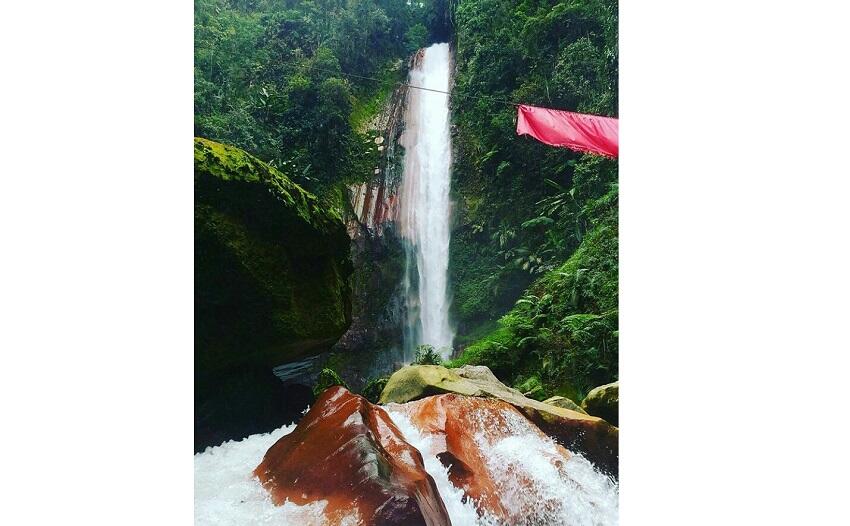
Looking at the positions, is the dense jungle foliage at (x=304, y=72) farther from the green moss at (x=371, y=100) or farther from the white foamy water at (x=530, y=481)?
the white foamy water at (x=530, y=481)

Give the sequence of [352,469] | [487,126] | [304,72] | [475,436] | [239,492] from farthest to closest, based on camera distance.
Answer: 1. [487,126]
2. [304,72]
3. [475,436]
4. [239,492]
5. [352,469]

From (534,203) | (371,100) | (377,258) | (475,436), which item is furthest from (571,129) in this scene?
(475,436)

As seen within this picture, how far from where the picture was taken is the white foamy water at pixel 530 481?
8.84 ft

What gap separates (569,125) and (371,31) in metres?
1.26

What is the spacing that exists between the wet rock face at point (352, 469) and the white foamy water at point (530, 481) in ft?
0.25

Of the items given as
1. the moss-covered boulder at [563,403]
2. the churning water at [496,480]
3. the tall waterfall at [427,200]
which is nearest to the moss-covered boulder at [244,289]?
the churning water at [496,480]

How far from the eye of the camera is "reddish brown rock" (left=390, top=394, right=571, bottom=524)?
2.71 meters

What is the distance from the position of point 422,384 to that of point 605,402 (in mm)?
987

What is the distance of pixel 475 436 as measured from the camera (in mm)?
2809

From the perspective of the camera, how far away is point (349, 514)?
97.7 inches

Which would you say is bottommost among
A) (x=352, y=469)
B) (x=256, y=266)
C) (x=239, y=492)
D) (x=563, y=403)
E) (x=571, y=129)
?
(x=239, y=492)

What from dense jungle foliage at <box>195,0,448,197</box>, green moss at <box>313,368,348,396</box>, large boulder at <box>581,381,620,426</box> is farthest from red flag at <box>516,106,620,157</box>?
green moss at <box>313,368,348,396</box>

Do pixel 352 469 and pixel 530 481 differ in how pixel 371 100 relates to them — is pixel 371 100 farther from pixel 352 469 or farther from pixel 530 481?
pixel 530 481
